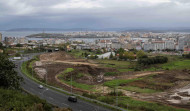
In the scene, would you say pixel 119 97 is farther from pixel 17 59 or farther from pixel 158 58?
pixel 17 59

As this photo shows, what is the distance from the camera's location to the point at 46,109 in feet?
34.6

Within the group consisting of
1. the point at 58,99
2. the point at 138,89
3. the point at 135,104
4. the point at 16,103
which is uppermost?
the point at 16,103

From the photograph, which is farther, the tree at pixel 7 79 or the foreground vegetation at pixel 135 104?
the tree at pixel 7 79

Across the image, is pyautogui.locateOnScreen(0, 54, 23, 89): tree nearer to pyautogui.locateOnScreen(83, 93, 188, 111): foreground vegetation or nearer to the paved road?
the paved road

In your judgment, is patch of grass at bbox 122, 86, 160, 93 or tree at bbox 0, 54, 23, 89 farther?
patch of grass at bbox 122, 86, 160, 93

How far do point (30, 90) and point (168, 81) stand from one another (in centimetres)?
1398

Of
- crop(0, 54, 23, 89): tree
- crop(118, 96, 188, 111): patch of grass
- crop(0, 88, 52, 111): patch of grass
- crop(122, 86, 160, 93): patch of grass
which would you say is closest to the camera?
crop(0, 88, 52, 111): patch of grass

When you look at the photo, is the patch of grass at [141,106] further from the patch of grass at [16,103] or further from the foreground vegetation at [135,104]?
the patch of grass at [16,103]

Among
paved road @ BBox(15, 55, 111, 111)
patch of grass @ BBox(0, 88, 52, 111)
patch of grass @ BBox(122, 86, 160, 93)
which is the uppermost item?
patch of grass @ BBox(0, 88, 52, 111)

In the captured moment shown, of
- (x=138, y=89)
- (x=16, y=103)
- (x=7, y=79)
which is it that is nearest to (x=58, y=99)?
(x=7, y=79)

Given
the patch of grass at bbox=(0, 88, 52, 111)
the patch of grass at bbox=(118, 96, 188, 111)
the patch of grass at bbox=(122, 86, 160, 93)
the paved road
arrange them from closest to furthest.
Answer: the patch of grass at bbox=(0, 88, 52, 111), the patch of grass at bbox=(118, 96, 188, 111), the paved road, the patch of grass at bbox=(122, 86, 160, 93)

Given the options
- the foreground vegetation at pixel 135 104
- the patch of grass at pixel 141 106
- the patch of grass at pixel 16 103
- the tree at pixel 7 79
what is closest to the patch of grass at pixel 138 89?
the foreground vegetation at pixel 135 104

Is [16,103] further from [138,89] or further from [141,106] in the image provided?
[138,89]

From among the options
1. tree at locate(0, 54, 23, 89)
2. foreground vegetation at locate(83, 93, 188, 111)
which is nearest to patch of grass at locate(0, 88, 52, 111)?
tree at locate(0, 54, 23, 89)
